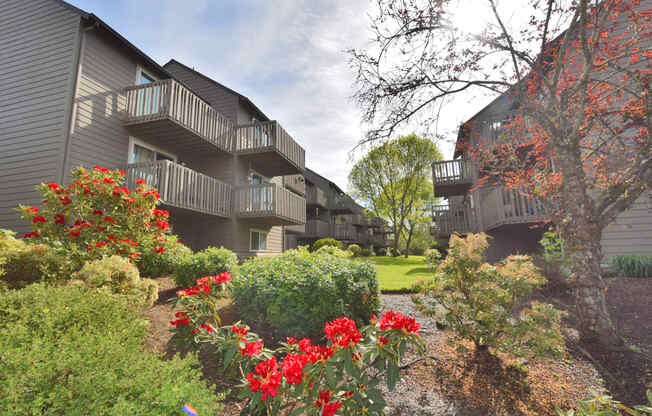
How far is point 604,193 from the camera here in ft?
12.8

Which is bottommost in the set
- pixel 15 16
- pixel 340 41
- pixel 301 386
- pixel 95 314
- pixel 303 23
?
pixel 301 386

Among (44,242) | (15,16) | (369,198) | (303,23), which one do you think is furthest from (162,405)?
(369,198)

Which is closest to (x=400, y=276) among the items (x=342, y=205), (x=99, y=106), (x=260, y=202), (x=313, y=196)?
(x=260, y=202)

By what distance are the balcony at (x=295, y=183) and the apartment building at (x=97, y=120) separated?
905 cm

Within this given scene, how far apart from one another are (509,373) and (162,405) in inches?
140

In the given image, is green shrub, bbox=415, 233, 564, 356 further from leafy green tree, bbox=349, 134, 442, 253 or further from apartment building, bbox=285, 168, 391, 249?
leafy green tree, bbox=349, 134, 442, 253

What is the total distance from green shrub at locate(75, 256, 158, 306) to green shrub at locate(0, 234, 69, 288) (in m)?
0.40

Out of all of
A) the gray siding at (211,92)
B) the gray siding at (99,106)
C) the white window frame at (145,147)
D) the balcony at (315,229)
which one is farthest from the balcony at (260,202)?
the balcony at (315,229)

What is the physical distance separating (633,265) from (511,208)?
11.0ft

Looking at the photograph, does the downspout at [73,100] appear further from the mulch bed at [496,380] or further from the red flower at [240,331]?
the red flower at [240,331]

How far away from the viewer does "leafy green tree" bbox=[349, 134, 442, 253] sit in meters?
→ 25.5

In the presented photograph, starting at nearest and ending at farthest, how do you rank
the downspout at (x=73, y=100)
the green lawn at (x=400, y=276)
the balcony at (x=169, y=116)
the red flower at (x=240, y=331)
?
the red flower at (x=240, y=331) < the downspout at (x=73, y=100) < the green lawn at (x=400, y=276) < the balcony at (x=169, y=116)

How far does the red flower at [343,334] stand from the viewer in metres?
1.83

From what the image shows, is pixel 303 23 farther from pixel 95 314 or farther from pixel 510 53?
pixel 95 314
